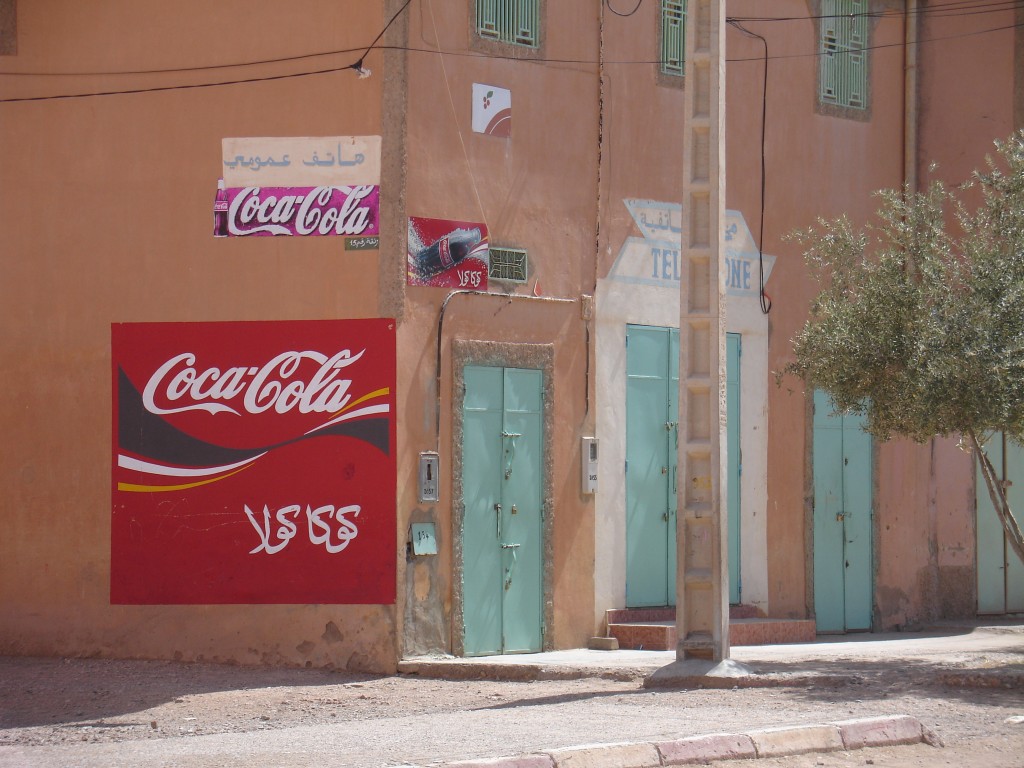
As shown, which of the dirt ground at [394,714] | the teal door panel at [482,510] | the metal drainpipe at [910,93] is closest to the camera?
the dirt ground at [394,714]

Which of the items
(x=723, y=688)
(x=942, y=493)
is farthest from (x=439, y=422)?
(x=942, y=493)

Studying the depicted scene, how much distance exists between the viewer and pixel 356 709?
34.6ft

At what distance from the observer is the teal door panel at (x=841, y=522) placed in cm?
1510

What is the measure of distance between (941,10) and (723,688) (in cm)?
948

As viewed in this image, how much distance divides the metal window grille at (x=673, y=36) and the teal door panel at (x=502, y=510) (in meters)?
3.60

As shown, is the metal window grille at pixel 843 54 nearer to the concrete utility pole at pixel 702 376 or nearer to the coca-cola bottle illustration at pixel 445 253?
the concrete utility pole at pixel 702 376

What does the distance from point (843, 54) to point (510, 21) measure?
4.41m

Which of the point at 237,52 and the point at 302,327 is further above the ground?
the point at 237,52

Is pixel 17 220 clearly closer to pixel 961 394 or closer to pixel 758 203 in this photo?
pixel 758 203

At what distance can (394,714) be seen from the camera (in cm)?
1027

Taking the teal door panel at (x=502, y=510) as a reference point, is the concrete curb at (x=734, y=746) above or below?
below

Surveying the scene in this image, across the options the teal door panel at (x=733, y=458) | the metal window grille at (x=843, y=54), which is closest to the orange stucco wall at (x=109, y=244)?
the teal door panel at (x=733, y=458)

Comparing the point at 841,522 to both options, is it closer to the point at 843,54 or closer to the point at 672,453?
the point at 672,453

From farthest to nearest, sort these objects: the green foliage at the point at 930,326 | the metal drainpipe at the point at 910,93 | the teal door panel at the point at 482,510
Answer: the metal drainpipe at the point at 910,93
the teal door panel at the point at 482,510
the green foliage at the point at 930,326
